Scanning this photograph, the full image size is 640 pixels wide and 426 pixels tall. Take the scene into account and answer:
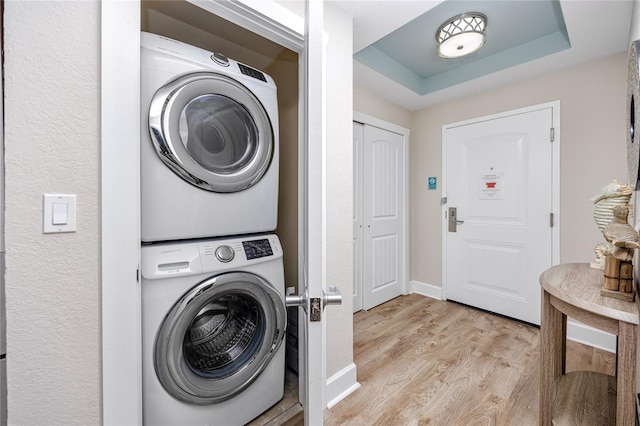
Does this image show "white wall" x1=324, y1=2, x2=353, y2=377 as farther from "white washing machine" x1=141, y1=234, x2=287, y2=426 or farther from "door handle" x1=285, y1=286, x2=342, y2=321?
"door handle" x1=285, y1=286, x2=342, y2=321

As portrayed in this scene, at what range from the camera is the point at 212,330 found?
1.16 m

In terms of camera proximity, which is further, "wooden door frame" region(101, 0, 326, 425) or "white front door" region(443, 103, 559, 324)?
"white front door" region(443, 103, 559, 324)

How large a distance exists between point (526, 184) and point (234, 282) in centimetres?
264

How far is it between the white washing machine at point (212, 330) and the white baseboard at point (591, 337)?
2.35m

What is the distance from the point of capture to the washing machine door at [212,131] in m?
0.97

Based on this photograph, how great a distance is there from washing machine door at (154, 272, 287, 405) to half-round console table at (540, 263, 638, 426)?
1184 millimetres

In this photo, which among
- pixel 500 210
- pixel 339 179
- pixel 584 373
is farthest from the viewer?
pixel 500 210

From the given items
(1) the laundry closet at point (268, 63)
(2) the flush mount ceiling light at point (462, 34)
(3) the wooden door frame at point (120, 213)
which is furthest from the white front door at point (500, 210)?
(3) the wooden door frame at point (120, 213)

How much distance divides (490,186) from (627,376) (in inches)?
79.8

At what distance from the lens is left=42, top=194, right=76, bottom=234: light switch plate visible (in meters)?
0.75

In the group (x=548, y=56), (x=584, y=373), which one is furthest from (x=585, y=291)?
(x=548, y=56)

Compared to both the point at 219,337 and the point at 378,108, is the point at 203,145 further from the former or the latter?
the point at 378,108

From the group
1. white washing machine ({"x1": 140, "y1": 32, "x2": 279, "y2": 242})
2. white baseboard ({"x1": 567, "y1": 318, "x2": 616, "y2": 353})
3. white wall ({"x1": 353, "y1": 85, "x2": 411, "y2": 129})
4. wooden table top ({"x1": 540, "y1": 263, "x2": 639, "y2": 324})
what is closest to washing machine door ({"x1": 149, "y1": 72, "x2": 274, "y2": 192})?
white washing machine ({"x1": 140, "y1": 32, "x2": 279, "y2": 242})

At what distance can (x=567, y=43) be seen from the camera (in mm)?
Result: 1939
